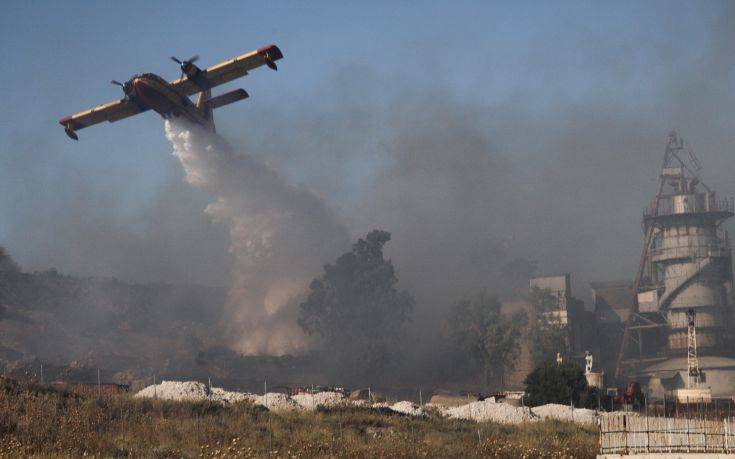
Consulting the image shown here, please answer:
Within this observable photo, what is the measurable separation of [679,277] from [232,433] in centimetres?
8581

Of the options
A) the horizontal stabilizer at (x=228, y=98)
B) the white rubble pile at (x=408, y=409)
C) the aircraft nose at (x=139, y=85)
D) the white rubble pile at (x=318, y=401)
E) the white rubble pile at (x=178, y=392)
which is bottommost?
the white rubble pile at (x=408, y=409)

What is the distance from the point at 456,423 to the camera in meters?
43.4

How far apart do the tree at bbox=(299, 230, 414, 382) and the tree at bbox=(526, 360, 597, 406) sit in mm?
36690

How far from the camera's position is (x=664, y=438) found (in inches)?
1195

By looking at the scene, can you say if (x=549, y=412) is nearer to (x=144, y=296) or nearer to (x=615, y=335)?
(x=615, y=335)

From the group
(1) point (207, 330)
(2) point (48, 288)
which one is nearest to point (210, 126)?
(1) point (207, 330)

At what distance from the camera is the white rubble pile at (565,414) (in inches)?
1944

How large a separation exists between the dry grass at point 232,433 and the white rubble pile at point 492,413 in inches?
170

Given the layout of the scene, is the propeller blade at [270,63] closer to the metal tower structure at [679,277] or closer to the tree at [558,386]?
the tree at [558,386]

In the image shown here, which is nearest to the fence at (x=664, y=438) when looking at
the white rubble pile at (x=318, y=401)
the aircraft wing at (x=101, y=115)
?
the white rubble pile at (x=318, y=401)

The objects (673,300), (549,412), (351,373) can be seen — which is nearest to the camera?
(549,412)

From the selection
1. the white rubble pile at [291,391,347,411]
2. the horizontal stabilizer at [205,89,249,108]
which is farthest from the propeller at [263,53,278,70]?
the white rubble pile at [291,391,347,411]

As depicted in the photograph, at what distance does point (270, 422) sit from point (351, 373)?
6380 cm

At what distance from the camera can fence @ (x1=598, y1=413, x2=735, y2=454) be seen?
97.3 feet
